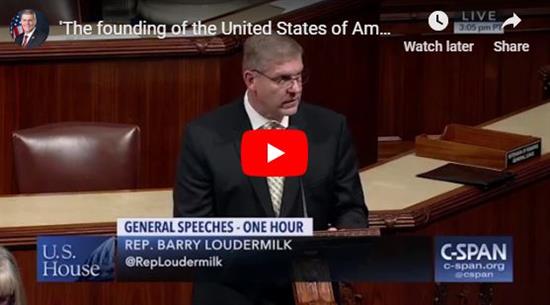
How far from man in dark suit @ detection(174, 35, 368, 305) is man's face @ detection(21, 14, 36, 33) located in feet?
4.36

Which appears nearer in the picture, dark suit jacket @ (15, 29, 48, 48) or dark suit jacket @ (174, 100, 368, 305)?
dark suit jacket @ (174, 100, 368, 305)

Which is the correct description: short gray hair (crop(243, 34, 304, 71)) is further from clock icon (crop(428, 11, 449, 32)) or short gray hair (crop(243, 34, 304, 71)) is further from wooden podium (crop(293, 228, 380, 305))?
clock icon (crop(428, 11, 449, 32))

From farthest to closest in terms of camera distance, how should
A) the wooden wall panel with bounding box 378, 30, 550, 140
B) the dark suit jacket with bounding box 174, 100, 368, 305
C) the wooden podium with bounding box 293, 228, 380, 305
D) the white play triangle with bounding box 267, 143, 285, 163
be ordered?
the wooden wall panel with bounding box 378, 30, 550, 140
the white play triangle with bounding box 267, 143, 285, 163
the dark suit jacket with bounding box 174, 100, 368, 305
the wooden podium with bounding box 293, 228, 380, 305

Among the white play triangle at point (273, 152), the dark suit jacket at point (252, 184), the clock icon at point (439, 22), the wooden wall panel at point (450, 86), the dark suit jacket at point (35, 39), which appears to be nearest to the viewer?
the dark suit jacket at point (252, 184)

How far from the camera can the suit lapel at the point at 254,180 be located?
4277 mm

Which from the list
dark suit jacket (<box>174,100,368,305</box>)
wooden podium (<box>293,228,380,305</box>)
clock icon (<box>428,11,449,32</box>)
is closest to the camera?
wooden podium (<box>293,228,380,305</box>)

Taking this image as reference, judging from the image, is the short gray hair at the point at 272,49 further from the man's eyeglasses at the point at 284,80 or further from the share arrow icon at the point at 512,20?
the share arrow icon at the point at 512,20

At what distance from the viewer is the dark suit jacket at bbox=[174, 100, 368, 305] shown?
4.25m

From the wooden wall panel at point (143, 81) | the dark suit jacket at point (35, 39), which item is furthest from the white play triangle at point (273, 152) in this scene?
the dark suit jacket at point (35, 39)

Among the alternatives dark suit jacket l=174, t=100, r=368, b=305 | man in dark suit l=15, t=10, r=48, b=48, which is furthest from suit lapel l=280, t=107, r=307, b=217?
man in dark suit l=15, t=10, r=48, b=48

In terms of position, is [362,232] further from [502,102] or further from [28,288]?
[502,102]

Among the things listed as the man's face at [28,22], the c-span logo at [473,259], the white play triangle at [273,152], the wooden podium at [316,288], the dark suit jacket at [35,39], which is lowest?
the c-span logo at [473,259]

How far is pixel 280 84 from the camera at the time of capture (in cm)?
427

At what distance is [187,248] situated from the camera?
4.27 meters
